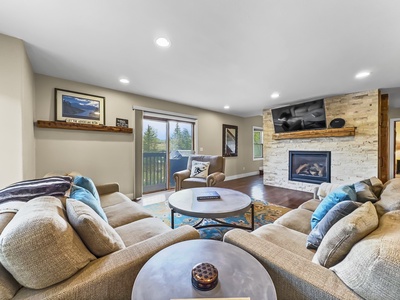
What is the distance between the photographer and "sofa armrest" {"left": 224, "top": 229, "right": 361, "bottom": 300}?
2.34ft

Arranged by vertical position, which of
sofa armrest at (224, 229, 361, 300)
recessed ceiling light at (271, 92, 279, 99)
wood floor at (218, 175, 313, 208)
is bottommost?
wood floor at (218, 175, 313, 208)

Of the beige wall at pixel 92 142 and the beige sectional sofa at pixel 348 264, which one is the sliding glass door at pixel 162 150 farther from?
the beige sectional sofa at pixel 348 264

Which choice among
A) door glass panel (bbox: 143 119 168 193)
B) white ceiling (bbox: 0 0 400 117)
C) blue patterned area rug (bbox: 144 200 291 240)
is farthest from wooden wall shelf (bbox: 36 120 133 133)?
blue patterned area rug (bbox: 144 200 291 240)

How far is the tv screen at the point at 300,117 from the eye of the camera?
162 inches

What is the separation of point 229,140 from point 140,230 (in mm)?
4957

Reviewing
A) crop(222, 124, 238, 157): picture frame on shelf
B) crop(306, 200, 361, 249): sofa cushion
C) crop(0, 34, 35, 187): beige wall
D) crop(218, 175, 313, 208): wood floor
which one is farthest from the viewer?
crop(222, 124, 238, 157): picture frame on shelf

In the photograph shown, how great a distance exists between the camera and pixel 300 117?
14.4ft

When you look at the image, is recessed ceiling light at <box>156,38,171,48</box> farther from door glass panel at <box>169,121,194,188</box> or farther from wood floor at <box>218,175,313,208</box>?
wood floor at <box>218,175,313,208</box>

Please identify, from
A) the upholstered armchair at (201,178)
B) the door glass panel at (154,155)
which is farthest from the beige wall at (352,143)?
the door glass panel at (154,155)

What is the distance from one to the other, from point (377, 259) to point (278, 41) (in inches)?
82.0

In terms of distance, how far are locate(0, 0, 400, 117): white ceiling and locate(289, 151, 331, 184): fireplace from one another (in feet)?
5.57

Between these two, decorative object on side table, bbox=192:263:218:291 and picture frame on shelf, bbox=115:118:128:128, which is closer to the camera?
decorative object on side table, bbox=192:263:218:291

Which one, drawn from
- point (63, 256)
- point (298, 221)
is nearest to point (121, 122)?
point (63, 256)

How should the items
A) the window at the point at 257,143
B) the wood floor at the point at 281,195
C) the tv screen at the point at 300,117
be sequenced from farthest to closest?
the window at the point at 257,143 < the tv screen at the point at 300,117 < the wood floor at the point at 281,195
